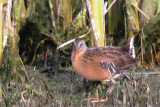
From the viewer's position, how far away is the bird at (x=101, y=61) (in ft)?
17.0

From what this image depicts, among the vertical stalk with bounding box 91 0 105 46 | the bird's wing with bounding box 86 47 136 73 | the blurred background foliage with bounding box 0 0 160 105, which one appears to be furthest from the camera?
the blurred background foliage with bounding box 0 0 160 105

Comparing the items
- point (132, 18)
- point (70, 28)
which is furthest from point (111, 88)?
point (132, 18)

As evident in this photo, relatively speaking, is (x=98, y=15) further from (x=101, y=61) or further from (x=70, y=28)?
(x=70, y=28)

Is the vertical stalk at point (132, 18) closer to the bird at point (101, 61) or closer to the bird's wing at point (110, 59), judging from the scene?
the bird at point (101, 61)

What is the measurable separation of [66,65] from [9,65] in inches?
55.5

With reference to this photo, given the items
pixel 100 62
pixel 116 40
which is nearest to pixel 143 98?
pixel 100 62

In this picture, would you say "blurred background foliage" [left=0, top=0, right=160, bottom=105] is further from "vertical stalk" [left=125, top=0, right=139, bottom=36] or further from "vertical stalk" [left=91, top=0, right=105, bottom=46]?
"vertical stalk" [left=91, top=0, right=105, bottom=46]

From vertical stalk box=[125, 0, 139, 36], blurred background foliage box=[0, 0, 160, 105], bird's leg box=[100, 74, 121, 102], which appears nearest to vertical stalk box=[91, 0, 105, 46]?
bird's leg box=[100, 74, 121, 102]

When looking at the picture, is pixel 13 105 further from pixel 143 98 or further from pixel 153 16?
pixel 153 16

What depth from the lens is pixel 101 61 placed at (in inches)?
208

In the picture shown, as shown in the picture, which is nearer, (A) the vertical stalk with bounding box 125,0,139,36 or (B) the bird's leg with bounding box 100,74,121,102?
(B) the bird's leg with bounding box 100,74,121,102

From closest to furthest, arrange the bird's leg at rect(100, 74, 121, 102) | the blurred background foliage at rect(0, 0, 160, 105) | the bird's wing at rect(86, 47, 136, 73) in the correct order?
the bird's leg at rect(100, 74, 121, 102), the bird's wing at rect(86, 47, 136, 73), the blurred background foliage at rect(0, 0, 160, 105)

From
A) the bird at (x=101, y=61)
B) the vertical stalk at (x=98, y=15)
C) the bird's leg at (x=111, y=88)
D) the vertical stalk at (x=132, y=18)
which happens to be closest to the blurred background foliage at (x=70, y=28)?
the vertical stalk at (x=132, y=18)

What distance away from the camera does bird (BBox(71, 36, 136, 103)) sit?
519cm
